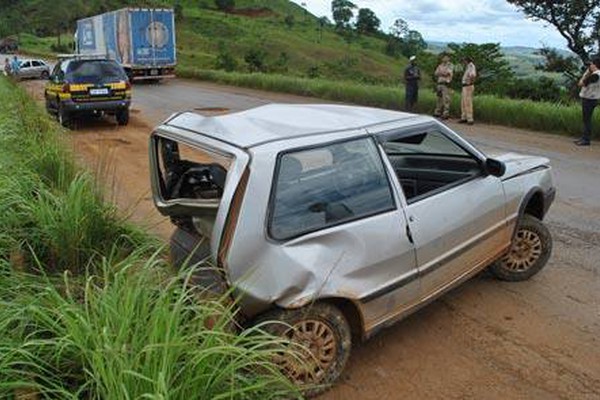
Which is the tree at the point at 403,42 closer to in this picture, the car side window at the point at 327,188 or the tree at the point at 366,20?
the tree at the point at 366,20

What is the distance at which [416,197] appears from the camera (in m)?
3.96

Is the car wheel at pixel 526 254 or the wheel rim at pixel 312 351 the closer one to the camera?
the wheel rim at pixel 312 351

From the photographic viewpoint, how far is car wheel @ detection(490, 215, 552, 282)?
16.2 ft

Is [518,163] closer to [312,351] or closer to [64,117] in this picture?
[312,351]

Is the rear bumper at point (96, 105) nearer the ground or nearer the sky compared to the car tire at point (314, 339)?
nearer the sky

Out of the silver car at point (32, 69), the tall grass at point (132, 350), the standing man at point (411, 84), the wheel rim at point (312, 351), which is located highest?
the silver car at point (32, 69)

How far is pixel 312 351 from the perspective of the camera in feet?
11.0

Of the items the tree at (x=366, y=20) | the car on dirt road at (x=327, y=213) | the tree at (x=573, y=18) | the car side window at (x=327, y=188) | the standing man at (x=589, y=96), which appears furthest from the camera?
the tree at (x=366, y=20)

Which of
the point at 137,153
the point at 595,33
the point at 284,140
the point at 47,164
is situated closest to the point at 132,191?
the point at 47,164

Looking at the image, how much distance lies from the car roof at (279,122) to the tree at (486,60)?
78.0ft

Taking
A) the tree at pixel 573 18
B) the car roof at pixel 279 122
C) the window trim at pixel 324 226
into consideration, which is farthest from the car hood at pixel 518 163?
the tree at pixel 573 18

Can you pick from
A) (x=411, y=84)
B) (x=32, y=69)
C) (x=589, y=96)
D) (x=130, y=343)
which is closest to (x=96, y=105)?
(x=411, y=84)

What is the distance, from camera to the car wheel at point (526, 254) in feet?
16.2

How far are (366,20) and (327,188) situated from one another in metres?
113
